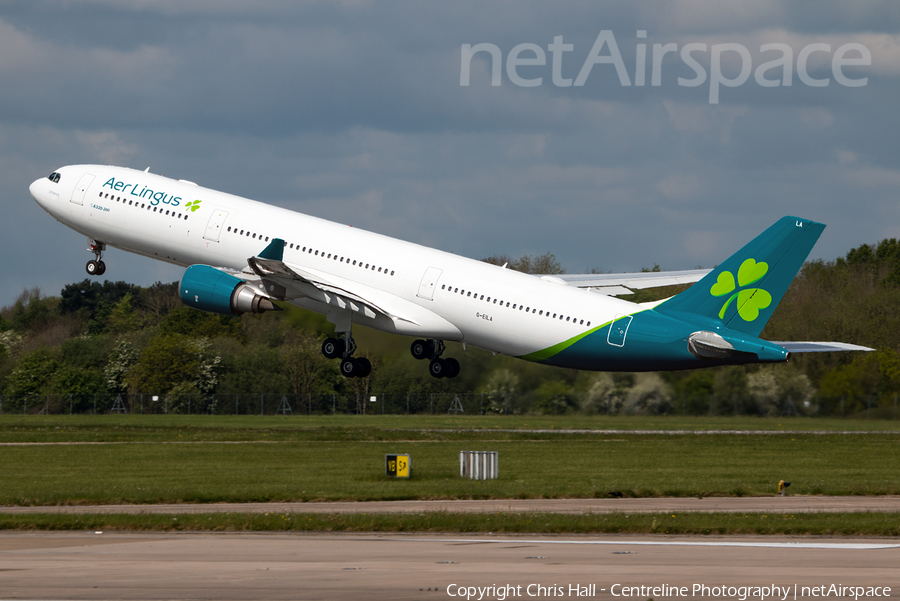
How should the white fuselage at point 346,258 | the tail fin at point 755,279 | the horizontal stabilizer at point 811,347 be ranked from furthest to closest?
the white fuselage at point 346,258 < the horizontal stabilizer at point 811,347 < the tail fin at point 755,279

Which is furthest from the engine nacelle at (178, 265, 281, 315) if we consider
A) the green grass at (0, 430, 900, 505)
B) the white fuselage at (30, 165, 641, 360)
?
the green grass at (0, 430, 900, 505)

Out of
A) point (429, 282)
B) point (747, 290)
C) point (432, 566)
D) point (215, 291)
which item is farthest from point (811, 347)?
point (432, 566)

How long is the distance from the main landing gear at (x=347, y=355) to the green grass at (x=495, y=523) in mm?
17818

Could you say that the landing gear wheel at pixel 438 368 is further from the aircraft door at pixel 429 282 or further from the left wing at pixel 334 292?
the aircraft door at pixel 429 282

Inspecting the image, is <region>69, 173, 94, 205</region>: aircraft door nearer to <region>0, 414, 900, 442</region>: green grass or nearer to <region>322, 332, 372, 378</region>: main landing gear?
<region>322, 332, 372, 378</region>: main landing gear

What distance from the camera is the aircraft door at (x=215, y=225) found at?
1957 inches

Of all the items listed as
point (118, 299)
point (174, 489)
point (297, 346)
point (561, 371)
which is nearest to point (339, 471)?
point (174, 489)

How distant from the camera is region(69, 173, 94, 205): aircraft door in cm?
5291

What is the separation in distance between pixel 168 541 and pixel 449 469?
22.3 metres

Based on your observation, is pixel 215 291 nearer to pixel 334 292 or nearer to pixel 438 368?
pixel 334 292

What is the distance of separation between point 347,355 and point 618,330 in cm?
1256

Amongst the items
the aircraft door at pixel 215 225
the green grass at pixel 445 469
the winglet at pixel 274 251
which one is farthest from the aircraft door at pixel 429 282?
the aircraft door at pixel 215 225

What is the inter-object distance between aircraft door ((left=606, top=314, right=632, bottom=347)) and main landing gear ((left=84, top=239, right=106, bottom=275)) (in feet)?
80.4

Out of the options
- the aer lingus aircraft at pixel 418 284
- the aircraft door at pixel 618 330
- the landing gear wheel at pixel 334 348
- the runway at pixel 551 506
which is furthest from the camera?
the landing gear wheel at pixel 334 348
